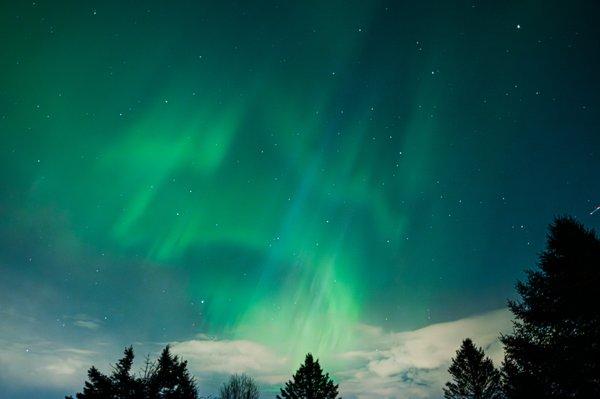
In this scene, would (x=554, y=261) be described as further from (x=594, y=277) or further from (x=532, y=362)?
(x=532, y=362)

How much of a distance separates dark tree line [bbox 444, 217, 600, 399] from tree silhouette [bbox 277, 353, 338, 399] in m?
20.7

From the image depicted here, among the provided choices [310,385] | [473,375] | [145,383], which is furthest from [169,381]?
[473,375]

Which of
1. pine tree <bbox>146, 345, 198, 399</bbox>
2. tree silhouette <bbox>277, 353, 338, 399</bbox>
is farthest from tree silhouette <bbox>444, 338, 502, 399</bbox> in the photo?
pine tree <bbox>146, 345, 198, 399</bbox>

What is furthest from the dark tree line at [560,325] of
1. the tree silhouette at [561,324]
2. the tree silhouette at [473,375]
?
the tree silhouette at [473,375]

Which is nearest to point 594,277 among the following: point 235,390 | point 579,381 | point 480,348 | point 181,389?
point 579,381

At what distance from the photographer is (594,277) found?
12367mm

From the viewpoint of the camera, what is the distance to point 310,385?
32750 millimetres

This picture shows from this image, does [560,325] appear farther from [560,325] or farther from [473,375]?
[473,375]

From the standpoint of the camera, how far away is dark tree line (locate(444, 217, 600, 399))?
1219 cm

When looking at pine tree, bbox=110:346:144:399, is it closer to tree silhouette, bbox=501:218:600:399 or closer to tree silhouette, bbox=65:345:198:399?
tree silhouette, bbox=65:345:198:399

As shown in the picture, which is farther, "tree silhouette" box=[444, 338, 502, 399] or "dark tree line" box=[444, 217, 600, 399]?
"tree silhouette" box=[444, 338, 502, 399]

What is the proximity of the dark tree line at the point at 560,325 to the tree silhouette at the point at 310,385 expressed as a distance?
20.7 meters

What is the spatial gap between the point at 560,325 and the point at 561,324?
0.21 feet

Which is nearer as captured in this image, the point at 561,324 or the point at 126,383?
the point at 561,324
